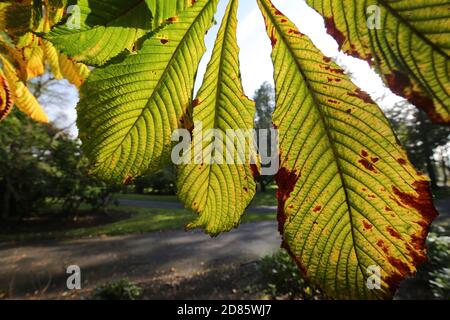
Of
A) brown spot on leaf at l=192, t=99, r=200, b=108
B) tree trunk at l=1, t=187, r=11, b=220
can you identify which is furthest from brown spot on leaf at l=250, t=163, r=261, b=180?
tree trunk at l=1, t=187, r=11, b=220

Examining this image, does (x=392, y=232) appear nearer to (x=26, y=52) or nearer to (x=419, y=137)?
(x=26, y=52)

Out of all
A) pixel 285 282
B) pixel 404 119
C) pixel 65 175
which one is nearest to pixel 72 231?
pixel 65 175

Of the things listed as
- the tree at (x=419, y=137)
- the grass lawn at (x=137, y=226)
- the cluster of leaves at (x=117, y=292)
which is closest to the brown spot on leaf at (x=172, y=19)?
the cluster of leaves at (x=117, y=292)

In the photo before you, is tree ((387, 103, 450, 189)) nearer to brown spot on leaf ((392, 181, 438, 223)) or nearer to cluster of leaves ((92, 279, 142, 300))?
cluster of leaves ((92, 279, 142, 300))

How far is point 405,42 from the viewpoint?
295 millimetres

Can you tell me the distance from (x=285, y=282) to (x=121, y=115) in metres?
5.67

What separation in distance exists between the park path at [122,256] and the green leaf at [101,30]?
7193 mm

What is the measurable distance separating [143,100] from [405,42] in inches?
11.8

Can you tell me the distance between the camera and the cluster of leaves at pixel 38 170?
1126cm

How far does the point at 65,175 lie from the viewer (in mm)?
12867

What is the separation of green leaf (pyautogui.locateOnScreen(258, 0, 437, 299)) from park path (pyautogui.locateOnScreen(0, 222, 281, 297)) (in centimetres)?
728

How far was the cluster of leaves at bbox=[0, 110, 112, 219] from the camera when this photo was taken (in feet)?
36.9

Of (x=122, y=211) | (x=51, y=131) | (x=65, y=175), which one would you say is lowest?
(x=122, y=211)
